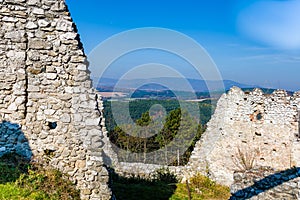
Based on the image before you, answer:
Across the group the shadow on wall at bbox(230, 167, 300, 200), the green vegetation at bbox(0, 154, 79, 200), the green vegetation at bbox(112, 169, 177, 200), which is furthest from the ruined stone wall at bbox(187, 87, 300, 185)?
the green vegetation at bbox(0, 154, 79, 200)

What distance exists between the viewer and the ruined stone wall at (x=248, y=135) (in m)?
10.8

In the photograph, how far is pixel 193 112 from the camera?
21.7 m

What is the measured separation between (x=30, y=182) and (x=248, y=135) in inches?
323

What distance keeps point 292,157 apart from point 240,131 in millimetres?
1858

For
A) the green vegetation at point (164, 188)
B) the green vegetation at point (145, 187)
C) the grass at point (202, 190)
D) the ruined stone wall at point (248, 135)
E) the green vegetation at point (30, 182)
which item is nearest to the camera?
the green vegetation at point (30, 182)

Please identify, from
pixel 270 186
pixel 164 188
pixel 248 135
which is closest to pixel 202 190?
pixel 164 188

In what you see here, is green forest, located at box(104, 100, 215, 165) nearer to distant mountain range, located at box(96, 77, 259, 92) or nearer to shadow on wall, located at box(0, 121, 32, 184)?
distant mountain range, located at box(96, 77, 259, 92)

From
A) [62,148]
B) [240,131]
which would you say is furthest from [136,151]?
[62,148]

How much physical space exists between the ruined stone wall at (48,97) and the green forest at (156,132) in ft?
56.8

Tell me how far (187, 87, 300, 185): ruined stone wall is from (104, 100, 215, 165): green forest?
10.9 meters

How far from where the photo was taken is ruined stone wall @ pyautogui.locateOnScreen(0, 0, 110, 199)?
5609 millimetres

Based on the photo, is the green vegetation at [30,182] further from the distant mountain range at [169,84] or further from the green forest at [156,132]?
the green forest at [156,132]

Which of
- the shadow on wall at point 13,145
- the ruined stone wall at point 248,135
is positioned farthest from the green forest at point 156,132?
the shadow on wall at point 13,145

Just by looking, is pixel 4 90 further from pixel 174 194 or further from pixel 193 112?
pixel 193 112
